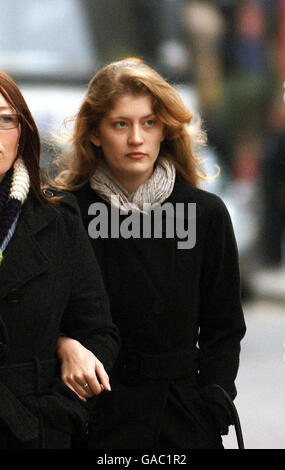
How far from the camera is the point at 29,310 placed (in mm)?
2561

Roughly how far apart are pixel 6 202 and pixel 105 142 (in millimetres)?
601

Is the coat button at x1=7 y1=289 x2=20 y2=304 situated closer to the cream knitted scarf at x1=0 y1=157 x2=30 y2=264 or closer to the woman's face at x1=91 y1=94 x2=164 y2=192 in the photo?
the cream knitted scarf at x1=0 y1=157 x2=30 y2=264

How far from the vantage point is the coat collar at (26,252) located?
255 cm

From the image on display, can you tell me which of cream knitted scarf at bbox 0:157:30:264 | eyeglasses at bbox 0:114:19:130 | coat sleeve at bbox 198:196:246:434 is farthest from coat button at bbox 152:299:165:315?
eyeglasses at bbox 0:114:19:130

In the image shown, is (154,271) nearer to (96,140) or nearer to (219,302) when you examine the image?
(219,302)

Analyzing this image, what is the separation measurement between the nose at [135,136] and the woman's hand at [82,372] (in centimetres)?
67

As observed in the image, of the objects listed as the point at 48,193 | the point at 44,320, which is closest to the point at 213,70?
the point at 48,193

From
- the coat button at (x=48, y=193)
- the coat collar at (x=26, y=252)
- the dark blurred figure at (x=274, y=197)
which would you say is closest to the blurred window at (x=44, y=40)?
the dark blurred figure at (x=274, y=197)

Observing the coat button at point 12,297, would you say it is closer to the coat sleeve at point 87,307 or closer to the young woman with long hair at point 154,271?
the coat sleeve at point 87,307

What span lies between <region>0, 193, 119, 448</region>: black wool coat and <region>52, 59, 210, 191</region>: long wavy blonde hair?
489 millimetres

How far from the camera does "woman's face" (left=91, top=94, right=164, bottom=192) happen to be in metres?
3.05

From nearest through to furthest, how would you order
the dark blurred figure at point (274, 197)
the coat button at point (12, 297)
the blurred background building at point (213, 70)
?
the coat button at point (12, 297), the blurred background building at point (213, 70), the dark blurred figure at point (274, 197)

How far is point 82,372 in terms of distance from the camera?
102 inches

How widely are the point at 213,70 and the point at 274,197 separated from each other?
1738 mm
